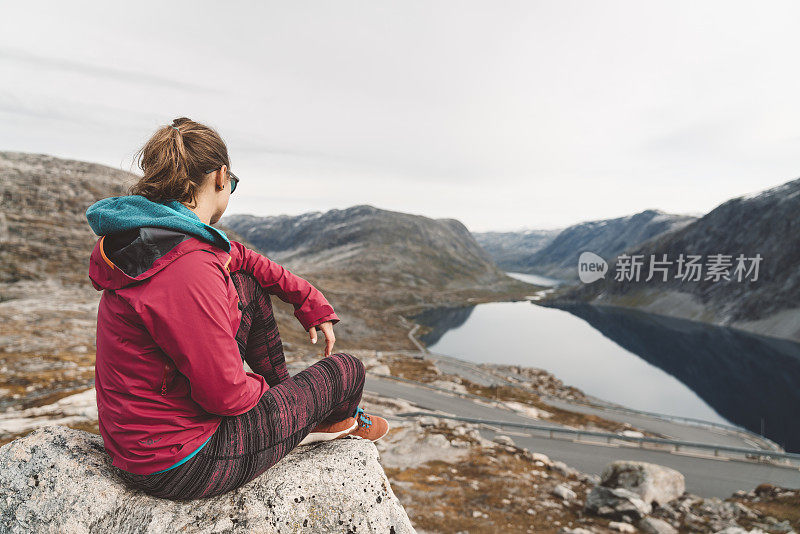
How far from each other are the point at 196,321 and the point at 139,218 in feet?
2.70

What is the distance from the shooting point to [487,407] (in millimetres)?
37156

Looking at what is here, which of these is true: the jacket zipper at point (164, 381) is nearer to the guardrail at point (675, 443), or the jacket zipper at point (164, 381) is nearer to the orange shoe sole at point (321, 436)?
the orange shoe sole at point (321, 436)

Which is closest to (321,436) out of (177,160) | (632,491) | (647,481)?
(177,160)

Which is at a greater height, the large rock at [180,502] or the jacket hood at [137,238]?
the jacket hood at [137,238]

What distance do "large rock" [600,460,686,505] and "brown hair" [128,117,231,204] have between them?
17.1 m

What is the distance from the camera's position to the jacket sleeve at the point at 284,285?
3838 millimetres

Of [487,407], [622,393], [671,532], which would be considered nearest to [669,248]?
[622,393]

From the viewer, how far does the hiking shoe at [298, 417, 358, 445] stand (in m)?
4.05

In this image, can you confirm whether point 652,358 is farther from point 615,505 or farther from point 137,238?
point 137,238

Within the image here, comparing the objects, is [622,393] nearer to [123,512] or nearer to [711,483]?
[711,483]

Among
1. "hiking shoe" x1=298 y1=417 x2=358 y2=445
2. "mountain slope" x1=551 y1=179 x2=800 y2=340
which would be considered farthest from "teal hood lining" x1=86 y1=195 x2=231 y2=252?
"mountain slope" x1=551 y1=179 x2=800 y2=340

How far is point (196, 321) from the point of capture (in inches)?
94.6

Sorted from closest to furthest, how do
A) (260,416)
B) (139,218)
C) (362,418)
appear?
(139,218) → (260,416) → (362,418)

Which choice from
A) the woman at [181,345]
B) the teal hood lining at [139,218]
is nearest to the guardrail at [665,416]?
the woman at [181,345]
